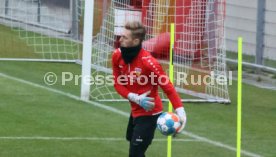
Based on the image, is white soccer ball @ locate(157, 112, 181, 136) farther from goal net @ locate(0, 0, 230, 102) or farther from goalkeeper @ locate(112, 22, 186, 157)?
goal net @ locate(0, 0, 230, 102)

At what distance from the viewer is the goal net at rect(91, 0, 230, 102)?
633 inches

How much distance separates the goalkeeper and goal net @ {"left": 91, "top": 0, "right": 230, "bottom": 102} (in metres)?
5.63

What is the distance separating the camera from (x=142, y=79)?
32.9ft

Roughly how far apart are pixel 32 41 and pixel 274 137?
9314 millimetres

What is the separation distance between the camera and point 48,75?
17484 mm

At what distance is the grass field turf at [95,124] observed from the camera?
473 inches

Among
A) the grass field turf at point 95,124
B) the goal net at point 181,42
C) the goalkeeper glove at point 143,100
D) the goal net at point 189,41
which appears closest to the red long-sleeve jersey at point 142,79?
the goalkeeper glove at point 143,100

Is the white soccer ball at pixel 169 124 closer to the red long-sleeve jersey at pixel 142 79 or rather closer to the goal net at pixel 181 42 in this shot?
the red long-sleeve jersey at pixel 142 79

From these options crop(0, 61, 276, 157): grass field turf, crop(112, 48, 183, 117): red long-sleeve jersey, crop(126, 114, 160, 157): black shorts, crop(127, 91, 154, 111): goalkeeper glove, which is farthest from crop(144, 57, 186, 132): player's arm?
crop(0, 61, 276, 157): grass field turf

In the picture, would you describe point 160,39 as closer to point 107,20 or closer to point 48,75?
point 107,20

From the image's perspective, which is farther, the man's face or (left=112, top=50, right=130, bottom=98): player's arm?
(left=112, top=50, right=130, bottom=98): player's arm

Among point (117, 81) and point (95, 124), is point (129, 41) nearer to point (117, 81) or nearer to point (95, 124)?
point (117, 81)

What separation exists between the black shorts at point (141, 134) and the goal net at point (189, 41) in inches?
223

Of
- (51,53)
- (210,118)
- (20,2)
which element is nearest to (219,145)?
(210,118)
